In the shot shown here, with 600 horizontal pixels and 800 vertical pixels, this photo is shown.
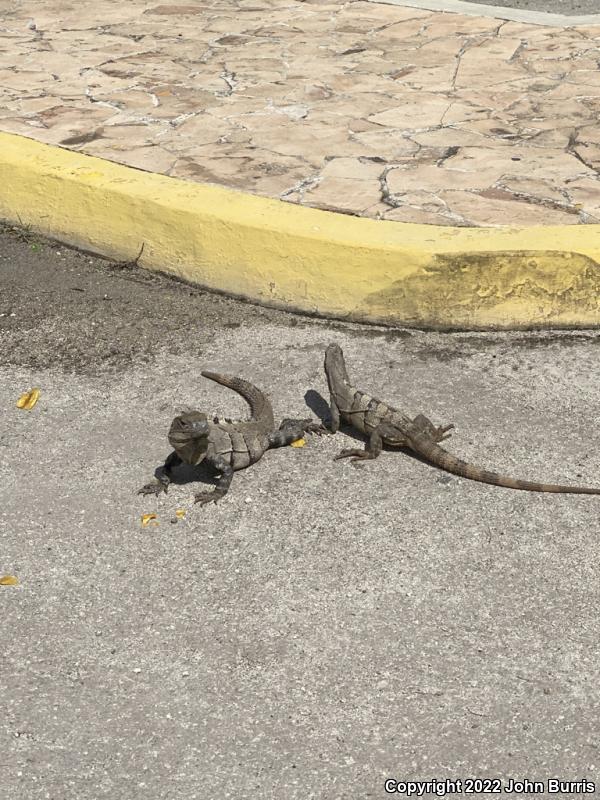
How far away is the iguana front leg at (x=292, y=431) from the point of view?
4.94 m

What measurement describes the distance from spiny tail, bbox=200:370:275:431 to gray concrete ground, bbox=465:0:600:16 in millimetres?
7130

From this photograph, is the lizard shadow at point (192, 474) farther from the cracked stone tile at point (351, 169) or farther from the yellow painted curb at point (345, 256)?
the cracked stone tile at point (351, 169)

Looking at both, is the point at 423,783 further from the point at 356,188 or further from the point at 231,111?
the point at 231,111

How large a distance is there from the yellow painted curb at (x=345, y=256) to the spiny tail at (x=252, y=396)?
866 mm

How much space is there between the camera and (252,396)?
521 centimetres

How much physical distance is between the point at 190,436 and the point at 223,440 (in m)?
0.21

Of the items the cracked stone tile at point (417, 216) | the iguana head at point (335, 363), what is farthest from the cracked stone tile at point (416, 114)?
the iguana head at point (335, 363)

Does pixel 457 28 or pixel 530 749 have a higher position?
pixel 457 28

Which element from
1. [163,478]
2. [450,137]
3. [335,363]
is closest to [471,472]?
[335,363]

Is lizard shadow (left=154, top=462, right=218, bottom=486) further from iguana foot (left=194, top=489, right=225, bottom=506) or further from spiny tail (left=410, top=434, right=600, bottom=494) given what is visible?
spiny tail (left=410, top=434, right=600, bottom=494)

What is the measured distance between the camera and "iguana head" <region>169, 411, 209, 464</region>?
14.9 ft

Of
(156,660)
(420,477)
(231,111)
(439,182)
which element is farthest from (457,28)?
(156,660)

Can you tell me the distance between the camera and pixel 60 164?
22.5 feet

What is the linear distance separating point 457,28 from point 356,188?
4184 mm
